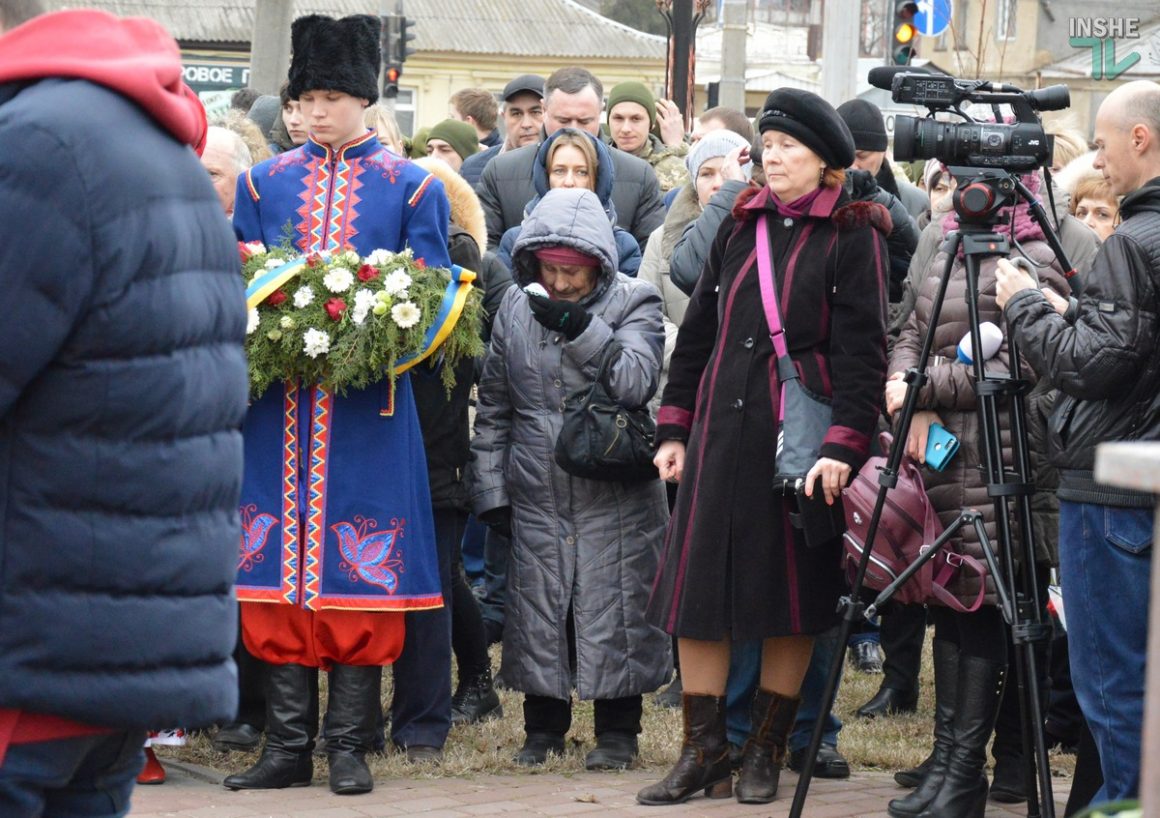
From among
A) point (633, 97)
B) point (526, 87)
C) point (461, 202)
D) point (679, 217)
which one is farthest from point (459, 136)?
point (461, 202)

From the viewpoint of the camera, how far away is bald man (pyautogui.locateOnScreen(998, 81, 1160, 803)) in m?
4.34

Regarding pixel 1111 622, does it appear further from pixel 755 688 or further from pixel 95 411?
pixel 95 411

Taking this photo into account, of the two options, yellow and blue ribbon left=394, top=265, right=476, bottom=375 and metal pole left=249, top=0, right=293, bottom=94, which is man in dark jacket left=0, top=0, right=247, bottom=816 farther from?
metal pole left=249, top=0, right=293, bottom=94

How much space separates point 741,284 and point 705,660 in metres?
1.15

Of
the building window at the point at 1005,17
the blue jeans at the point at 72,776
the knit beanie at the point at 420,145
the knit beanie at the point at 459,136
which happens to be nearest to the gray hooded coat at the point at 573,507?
the blue jeans at the point at 72,776

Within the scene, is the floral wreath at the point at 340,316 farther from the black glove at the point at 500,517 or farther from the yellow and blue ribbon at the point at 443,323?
the black glove at the point at 500,517

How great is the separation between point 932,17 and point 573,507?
35.4ft

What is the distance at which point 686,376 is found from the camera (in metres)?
5.76

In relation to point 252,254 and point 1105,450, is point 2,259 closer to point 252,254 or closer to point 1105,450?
point 1105,450

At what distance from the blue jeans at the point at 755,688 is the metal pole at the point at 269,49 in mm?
9541

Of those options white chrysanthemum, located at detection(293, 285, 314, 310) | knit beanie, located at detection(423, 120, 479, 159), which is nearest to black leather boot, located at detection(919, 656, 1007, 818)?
white chrysanthemum, located at detection(293, 285, 314, 310)

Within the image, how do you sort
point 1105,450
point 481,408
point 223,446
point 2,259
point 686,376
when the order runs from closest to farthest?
point 1105,450 → point 2,259 → point 223,446 → point 686,376 → point 481,408

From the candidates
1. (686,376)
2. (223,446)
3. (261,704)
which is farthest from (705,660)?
(223,446)

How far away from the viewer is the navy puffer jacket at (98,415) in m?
2.56
